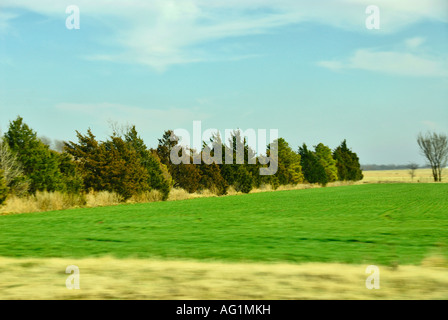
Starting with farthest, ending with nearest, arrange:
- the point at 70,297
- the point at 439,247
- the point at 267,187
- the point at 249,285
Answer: the point at 267,187 → the point at 439,247 → the point at 249,285 → the point at 70,297

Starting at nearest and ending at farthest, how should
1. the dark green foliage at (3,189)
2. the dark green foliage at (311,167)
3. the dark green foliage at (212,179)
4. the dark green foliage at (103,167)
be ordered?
1. the dark green foliage at (3,189)
2. the dark green foliage at (103,167)
3. the dark green foliage at (212,179)
4. the dark green foliage at (311,167)

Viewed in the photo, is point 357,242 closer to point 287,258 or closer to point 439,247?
point 439,247

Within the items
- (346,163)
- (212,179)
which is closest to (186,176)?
(212,179)

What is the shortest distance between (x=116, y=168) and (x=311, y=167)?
39825 millimetres

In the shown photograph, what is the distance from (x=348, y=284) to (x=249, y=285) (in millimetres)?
1403

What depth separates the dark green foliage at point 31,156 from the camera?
23.5m

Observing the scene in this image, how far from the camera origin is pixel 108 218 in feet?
60.4

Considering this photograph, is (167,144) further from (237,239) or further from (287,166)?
(237,239)

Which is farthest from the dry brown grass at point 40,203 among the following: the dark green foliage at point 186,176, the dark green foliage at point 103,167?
the dark green foliage at point 186,176

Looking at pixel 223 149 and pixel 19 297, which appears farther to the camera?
pixel 223 149

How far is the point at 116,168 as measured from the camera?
28.6 metres

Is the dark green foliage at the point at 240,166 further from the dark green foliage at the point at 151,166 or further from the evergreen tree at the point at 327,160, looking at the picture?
the evergreen tree at the point at 327,160

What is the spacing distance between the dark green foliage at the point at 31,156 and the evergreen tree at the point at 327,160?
48.9 meters
